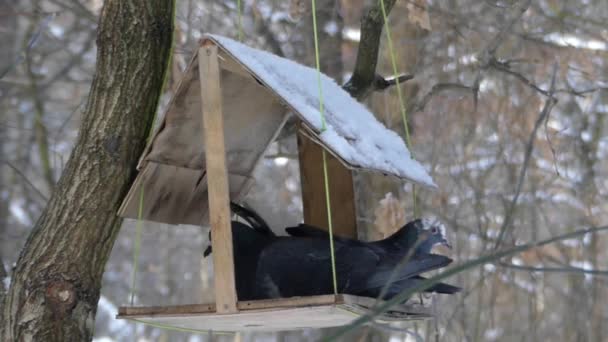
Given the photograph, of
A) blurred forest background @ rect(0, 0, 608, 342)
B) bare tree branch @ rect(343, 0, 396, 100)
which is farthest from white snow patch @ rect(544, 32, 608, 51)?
bare tree branch @ rect(343, 0, 396, 100)

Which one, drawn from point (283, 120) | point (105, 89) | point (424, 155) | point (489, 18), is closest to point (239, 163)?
point (283, 120)

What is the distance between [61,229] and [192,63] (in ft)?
2.11

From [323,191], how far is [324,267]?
808 millimetres

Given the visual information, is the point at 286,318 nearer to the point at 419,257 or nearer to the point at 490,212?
the point at 419,257

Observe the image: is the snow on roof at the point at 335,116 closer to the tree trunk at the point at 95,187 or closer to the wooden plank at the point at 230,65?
the wooden plank at the point at 230,65

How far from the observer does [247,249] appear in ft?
8.87

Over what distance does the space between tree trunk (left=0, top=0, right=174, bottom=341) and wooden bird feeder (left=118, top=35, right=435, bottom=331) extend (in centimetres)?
9

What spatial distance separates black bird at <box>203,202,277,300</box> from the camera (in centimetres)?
258

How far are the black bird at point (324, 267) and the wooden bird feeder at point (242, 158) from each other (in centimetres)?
10

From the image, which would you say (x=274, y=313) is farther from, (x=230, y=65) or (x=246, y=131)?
(x=246, y=131)

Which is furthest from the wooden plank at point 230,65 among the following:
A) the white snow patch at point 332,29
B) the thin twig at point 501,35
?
the white snow patch at point 332,29

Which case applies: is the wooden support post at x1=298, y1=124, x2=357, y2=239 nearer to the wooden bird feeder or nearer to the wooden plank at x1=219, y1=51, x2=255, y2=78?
the wooden bird feeder

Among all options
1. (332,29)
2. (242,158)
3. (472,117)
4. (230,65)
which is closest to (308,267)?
(230,65)

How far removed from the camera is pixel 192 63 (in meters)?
2.55
